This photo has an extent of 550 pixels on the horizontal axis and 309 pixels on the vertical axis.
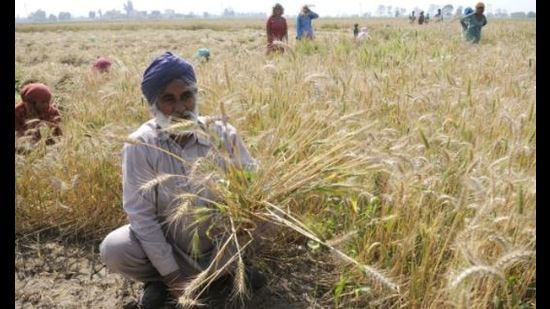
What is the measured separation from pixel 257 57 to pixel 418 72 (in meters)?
1.77

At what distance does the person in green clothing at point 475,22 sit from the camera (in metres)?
7.62

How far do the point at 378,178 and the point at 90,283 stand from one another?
4.68 feet

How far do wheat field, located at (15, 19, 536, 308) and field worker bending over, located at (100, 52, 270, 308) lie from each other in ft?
0.47

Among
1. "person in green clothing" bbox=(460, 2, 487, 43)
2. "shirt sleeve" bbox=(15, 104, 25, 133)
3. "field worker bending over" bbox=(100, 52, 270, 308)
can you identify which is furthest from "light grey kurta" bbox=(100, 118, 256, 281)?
"person in green clothing" bbox=(460, 2, 487, 43)

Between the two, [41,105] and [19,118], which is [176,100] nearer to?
[41,105]

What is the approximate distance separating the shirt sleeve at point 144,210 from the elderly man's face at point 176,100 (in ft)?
→ 0.60

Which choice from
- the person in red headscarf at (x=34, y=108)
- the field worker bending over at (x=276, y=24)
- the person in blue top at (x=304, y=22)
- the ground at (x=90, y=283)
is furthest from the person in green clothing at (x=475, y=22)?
the ground at (x=90, y=283)

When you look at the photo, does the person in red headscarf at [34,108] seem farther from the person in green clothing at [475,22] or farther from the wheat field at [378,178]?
the person in green clothing at [475,22]

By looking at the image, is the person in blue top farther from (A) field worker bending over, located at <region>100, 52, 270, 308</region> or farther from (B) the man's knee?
(B) the man's knee

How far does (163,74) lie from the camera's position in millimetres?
1849

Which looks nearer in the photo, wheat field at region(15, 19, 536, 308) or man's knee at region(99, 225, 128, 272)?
wheat field at region(15, 19, 536, 308)

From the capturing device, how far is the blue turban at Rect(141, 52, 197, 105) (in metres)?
1.85

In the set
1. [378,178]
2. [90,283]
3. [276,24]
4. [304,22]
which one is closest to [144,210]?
[90,283]

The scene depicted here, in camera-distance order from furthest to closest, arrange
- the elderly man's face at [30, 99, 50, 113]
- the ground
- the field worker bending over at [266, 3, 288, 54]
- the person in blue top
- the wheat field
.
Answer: the person in blue top, the field worker bending over at [266, 3, 288, 54], the elderly man's face at [30, 99, 50, 113], the ground, the wheat field
